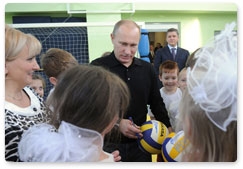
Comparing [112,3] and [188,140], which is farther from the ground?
[112,3]

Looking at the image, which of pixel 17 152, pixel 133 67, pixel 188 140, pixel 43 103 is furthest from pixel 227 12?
pixel 17 152

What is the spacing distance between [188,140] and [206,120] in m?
0.09

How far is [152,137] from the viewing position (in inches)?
39.2

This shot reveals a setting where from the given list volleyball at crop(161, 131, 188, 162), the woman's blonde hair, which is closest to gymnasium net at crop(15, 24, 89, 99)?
the woman's blonde hair

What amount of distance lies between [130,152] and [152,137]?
0.15 m

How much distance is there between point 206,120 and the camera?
710 millimetres

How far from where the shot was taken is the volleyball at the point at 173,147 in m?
0.88

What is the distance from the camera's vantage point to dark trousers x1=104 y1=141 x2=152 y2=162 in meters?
1.04

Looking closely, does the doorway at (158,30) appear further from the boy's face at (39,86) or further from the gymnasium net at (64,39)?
the boy's face at (39,86)

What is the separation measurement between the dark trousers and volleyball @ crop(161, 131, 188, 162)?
0.29 feet

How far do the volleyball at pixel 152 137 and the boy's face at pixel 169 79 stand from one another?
207 mm

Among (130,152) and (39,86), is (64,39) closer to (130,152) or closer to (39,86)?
(39,86)

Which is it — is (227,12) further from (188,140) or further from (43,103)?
(43,103)
